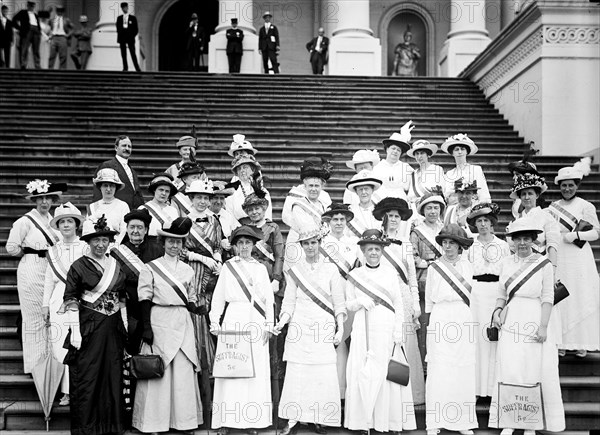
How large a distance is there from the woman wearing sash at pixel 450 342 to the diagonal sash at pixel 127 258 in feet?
9.12

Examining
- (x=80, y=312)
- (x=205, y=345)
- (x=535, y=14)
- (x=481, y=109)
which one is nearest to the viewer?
(x=80, y=312)

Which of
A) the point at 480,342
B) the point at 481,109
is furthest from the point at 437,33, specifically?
the point at 480,342

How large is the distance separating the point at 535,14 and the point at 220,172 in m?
6.51

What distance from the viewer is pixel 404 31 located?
2956cm

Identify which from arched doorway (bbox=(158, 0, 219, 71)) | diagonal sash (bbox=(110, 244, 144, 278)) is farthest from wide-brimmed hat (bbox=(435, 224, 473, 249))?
arched doorway (bbox=(158, 0, 219, 71))

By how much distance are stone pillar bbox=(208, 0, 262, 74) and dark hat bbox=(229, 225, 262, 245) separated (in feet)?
48.4

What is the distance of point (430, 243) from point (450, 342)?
4.07 feet

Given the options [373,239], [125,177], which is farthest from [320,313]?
[125,177]

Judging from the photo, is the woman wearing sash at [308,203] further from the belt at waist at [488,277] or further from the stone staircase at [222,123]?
the stone staircase at [222,123]

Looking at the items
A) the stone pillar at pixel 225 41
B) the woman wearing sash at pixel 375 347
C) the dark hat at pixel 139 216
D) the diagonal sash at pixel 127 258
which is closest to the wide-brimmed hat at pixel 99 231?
the diagonal sash at pixel 127 258

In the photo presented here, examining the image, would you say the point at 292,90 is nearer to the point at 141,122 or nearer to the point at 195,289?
the point at 141,122

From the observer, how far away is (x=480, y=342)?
9266 millimetres

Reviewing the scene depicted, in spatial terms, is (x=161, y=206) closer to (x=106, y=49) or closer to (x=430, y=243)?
(x=430, y=243)

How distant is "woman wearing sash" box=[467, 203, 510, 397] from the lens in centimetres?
927
